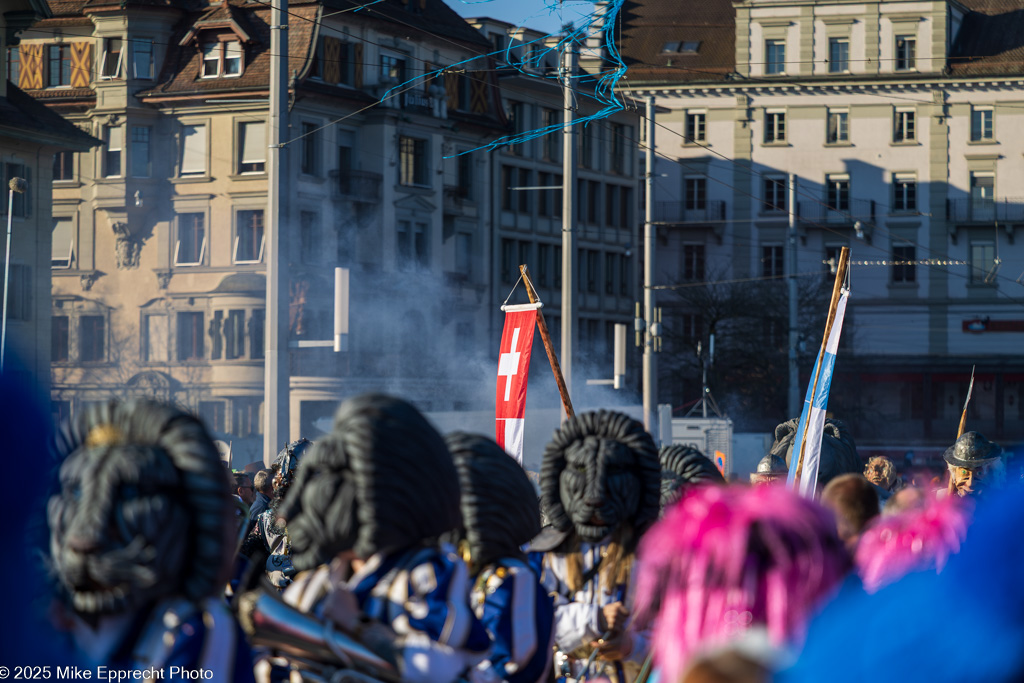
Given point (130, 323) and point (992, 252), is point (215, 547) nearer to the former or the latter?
point (130, 323)

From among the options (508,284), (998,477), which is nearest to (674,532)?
(998,477)

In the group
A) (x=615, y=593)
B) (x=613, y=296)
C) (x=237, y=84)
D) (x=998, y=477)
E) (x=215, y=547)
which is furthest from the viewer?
(x=613, y=296)

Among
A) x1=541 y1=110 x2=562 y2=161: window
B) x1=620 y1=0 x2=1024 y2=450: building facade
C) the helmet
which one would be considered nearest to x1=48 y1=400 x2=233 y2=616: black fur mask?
the helmet

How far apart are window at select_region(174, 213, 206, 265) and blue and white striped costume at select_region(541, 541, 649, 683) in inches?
1482

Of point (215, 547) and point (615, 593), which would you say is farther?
point (615, 593)

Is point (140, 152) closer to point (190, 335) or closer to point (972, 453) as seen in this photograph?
point (190, 335)

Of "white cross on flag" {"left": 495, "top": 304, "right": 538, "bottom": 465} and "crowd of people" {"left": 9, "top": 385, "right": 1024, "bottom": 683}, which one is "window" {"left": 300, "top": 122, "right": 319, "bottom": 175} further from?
"crowd of people" {"left": 9, "top": 385, "right": 1024, "bottom": 683}

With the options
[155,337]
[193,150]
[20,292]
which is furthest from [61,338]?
[20,292]

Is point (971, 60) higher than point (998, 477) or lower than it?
higher

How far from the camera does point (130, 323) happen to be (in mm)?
41125

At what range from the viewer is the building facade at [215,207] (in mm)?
40250

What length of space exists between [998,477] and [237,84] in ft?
113

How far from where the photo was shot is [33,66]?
4206cm

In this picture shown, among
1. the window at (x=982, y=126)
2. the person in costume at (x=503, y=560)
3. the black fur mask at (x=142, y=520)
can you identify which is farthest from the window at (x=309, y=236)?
the black fur mask at (x=142, y=520)
